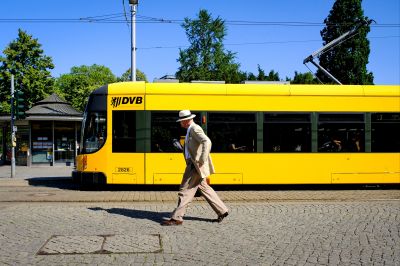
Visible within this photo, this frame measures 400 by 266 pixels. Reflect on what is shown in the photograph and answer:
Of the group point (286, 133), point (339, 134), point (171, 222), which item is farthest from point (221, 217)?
point (339, 134)

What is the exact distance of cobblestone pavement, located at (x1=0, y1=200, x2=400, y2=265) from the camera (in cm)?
503

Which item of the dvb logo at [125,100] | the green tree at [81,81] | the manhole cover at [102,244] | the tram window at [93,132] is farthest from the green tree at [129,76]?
the manhole cover at [102,244]

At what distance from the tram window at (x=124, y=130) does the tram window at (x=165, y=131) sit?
1.77 feet

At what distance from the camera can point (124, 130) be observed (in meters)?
12.3

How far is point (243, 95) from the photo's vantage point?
12.6 meters

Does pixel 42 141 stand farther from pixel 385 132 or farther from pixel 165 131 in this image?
pixel 385 132

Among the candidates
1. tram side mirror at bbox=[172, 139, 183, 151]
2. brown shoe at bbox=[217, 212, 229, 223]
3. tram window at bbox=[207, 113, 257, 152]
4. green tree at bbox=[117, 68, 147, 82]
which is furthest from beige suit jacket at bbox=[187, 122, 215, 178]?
green tree at bbox=[117, 68, 147, 82]

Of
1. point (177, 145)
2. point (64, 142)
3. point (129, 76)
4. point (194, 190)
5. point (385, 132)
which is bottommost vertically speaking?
point (194, 190)

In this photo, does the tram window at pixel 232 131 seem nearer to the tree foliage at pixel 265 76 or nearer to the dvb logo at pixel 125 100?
the dvb logo at pixel 125 100

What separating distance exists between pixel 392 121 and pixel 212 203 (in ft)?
26.8

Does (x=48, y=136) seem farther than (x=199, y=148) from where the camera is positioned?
Yes

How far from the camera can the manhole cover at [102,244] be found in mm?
5293

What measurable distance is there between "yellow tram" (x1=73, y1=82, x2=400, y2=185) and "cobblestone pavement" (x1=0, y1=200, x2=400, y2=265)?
12.0ft

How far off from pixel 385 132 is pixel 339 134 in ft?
4.57
